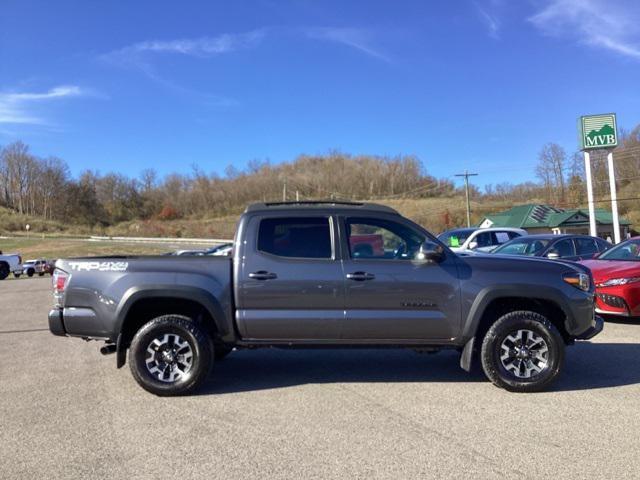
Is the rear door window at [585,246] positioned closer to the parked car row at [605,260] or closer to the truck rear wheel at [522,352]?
the parked car row at [605,260]

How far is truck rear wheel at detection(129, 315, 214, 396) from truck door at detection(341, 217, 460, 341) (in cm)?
149

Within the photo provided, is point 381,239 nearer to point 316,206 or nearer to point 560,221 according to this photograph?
point 316,206

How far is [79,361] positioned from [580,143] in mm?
29168

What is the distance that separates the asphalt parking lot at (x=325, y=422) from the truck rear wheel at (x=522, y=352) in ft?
0.56

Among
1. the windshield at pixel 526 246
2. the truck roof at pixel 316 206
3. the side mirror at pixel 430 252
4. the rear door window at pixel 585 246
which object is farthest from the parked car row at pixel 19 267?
the side mirror at pixel 430 252

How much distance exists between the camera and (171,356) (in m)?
5.67

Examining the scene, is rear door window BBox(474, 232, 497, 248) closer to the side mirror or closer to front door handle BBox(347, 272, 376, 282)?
the side mirror

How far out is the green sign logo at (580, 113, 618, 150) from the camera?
29406mm

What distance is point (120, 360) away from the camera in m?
5.81

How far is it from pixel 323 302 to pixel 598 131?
29.0m

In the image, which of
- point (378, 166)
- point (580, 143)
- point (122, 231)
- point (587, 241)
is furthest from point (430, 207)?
point (587, 241)

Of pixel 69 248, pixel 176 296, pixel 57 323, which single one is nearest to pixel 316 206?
pixel 176 296

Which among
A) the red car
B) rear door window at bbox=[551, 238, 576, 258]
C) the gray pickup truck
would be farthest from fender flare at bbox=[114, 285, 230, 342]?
rear door window at bbox=[551, 238, 576, 258]

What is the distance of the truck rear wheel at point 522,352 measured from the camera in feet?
18.2
